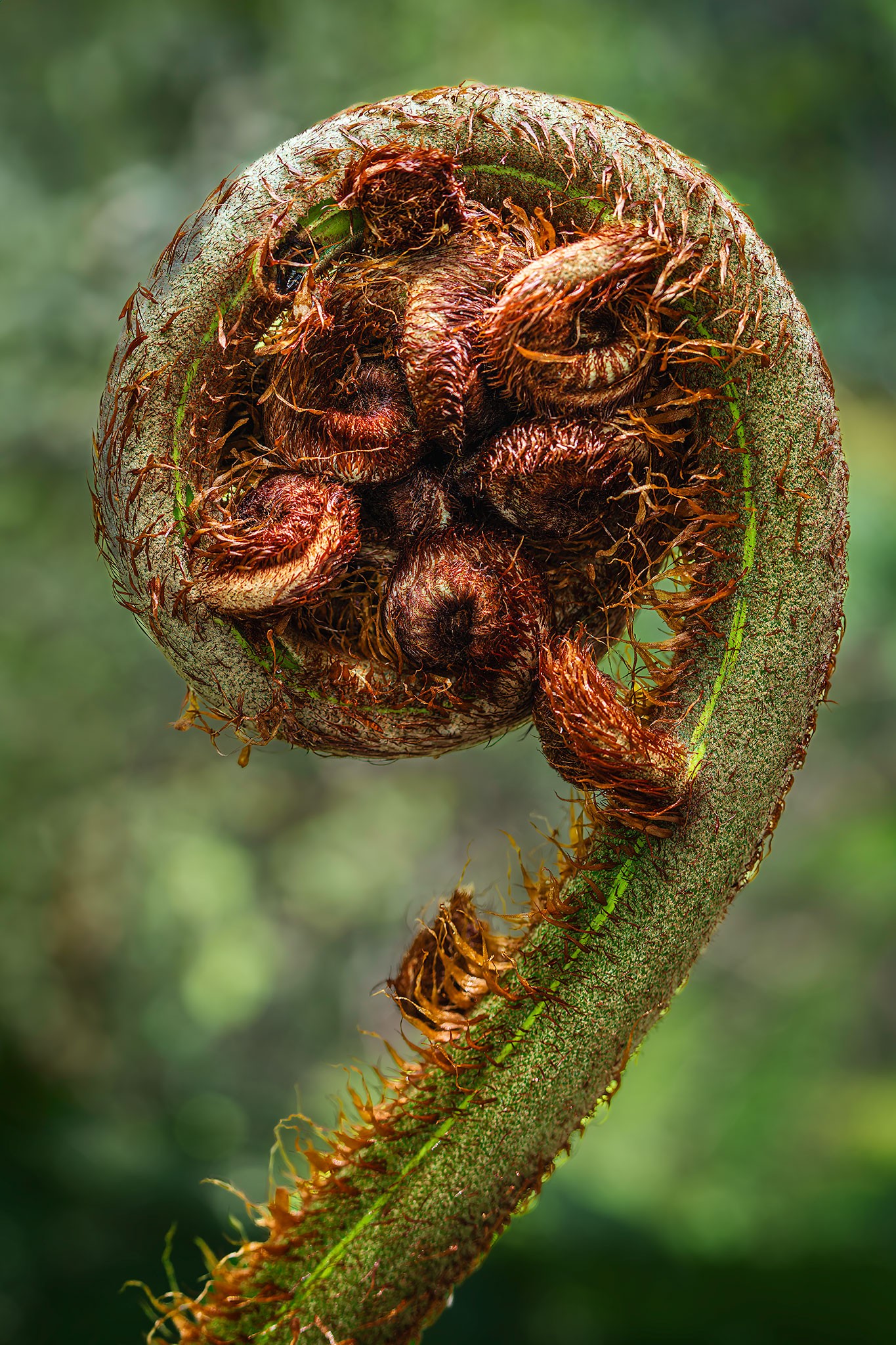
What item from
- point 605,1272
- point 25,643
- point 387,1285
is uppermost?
point 25,643

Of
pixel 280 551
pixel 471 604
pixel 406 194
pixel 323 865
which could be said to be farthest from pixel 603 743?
pixel 323 865

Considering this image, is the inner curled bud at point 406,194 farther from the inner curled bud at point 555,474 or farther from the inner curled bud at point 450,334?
the inner curled bud at point 555,474

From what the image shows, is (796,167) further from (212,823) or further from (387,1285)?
(387,1285)

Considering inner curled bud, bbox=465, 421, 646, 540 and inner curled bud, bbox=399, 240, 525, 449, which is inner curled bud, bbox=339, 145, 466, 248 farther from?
inner curled bud, bbox=465, 421, 646, 540

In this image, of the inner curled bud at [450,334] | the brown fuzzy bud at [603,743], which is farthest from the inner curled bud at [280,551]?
the brown fuzzy bud at [603,743]

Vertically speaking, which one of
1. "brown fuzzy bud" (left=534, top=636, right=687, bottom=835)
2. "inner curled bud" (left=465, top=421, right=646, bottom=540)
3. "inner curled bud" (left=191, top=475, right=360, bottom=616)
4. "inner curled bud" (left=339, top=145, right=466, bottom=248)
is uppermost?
"inner curled bud" (left=339, top=145, right=466, bottom=248)

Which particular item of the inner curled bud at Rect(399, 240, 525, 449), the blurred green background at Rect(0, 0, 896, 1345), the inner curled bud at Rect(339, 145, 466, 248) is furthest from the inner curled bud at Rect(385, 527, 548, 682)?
the blurred green background at Rect(0, 0, 896, 1345)

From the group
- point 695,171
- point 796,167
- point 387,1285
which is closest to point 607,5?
point 796,167
